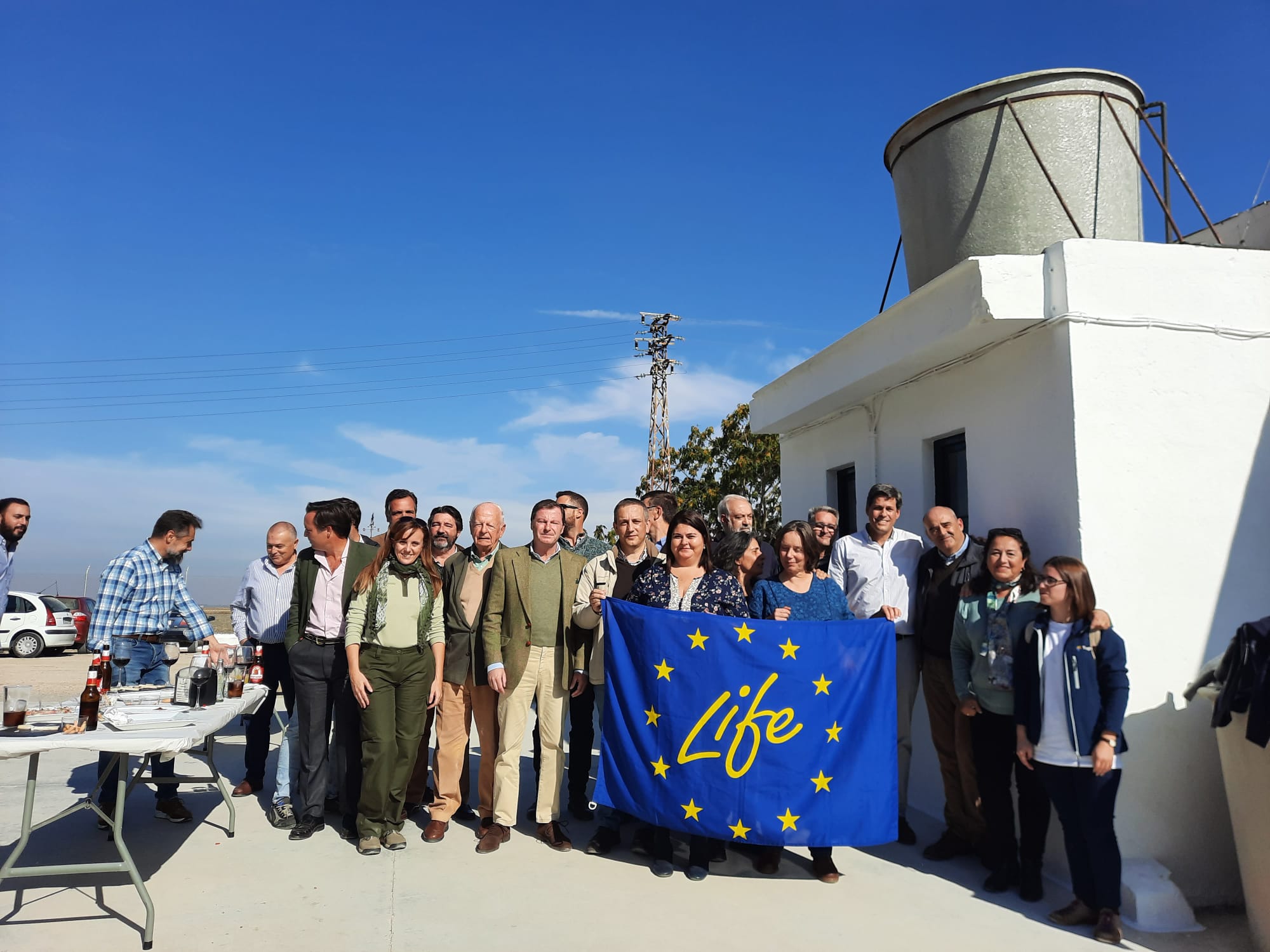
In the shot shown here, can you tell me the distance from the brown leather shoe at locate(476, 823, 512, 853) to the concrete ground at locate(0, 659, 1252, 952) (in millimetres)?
52

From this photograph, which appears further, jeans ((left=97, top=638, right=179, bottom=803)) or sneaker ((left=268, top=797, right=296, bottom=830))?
sneaker ((left=268, top=797, right=296, bottom=830))

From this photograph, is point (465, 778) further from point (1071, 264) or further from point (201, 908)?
Result: point (1071, 264)

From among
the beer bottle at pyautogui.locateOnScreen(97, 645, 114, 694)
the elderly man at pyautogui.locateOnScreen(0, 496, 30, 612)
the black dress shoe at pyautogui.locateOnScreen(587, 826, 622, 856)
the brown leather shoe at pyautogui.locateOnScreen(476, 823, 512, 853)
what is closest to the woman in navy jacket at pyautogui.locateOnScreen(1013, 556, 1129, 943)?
the black dress shoe at pyautogui.locateOnScreen(587, 826, 622, 856)

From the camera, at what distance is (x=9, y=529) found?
17.9 ft

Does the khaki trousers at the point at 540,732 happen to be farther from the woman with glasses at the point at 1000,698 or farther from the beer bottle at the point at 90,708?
the woman with glasses at the point at 1000,698

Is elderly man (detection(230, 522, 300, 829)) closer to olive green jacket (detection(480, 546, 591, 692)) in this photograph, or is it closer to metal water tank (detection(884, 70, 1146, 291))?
olive green jacket (detection(480, 546, 591, 692))

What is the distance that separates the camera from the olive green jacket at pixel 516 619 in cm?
496

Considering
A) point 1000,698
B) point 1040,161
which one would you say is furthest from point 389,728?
point 1040,161

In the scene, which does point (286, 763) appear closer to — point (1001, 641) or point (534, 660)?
point (534, 660)

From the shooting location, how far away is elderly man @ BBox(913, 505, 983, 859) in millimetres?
4809

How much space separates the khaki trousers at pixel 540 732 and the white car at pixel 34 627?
17.4m

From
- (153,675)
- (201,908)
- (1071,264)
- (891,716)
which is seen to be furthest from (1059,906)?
(153,675)

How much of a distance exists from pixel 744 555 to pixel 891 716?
48.4 inches

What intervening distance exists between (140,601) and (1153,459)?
586cm
